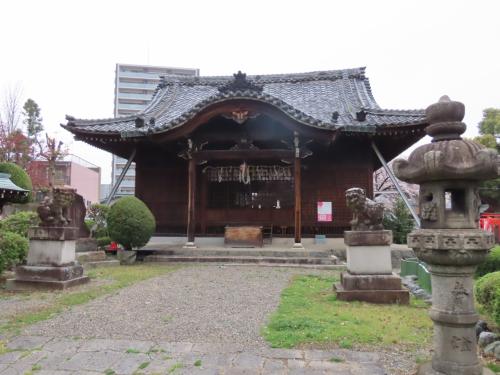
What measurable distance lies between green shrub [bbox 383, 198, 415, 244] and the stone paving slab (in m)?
12.5

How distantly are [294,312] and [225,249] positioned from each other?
672 centimetres

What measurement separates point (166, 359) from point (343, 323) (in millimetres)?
Result: 2518

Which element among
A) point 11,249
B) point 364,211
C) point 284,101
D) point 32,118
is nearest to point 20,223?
point 11,249

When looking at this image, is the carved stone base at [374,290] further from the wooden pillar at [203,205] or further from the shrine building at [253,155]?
the wooden pillar at [203,205]

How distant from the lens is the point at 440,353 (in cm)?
337

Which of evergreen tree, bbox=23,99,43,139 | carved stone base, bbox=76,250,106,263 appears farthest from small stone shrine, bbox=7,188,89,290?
evergreen tree, bbox=23,99,43,139

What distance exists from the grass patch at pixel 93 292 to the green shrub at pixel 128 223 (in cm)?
82

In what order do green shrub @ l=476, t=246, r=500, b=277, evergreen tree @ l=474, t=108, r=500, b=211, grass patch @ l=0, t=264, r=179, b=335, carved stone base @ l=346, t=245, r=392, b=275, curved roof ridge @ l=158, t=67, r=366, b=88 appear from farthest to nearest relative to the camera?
1. evergreen tree @ l=474, t=108, r=500, b=211
2. curved roof ridge @ l=158, t=67, r=366, b=88
3. green shrub @ l=476, t=246, r=500, b=277
4. carved stone base @ l=346, t=245, r=392, b=275
5. grass patch @ l=0, t=264, r=179, b=335

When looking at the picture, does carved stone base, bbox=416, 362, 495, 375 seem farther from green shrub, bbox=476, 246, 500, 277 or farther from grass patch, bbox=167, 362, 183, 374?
green shrub, bbox=476, 246, 500, 277

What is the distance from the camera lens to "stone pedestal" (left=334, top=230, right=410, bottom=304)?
6.60 meters

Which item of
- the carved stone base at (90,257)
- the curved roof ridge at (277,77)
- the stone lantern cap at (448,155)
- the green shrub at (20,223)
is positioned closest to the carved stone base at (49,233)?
the green shrub at (20,223)

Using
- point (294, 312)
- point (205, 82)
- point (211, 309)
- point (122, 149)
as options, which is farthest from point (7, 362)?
point (205, 82)

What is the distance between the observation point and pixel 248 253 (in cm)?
1199

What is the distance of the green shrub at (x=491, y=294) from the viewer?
464cm
